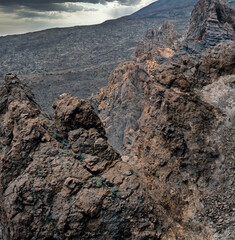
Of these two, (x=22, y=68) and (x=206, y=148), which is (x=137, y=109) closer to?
(x=206, y=148)

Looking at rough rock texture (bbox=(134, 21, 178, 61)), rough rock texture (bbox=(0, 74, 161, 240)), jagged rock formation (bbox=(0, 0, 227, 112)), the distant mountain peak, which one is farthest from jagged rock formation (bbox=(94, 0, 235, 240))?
jagged rock formation (bbox=(0, 0, 227, 112))

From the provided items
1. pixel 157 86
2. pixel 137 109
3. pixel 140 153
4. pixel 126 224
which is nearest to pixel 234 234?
pixel 126 224

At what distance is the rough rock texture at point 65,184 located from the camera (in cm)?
654

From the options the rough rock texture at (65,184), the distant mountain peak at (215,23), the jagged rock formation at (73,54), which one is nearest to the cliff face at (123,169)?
the rough rock texture at (65,184)

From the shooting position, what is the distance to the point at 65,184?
6914 millimetres

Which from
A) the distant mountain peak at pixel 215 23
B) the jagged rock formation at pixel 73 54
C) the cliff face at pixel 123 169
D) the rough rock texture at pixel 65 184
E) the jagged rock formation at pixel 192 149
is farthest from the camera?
the jagged rock formation at pixel 73 54

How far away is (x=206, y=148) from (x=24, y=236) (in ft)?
22.5

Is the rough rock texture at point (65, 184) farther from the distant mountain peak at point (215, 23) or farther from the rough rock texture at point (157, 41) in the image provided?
the rough rock texture at point (157, 41)

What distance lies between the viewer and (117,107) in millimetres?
30719

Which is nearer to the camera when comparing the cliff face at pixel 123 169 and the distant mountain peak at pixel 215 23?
the cliff face at pixel 123 169

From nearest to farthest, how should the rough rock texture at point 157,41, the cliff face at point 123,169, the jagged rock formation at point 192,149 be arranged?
the cliff face at point 123,169, the jagged rock formation at point 192,149, the rough rock texture at point 157,41

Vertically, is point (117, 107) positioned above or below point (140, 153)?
below

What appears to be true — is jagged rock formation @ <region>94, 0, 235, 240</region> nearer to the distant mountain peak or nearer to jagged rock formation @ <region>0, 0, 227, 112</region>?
the distant mountain peak

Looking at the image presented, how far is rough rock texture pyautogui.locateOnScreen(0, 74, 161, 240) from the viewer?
6535 mm
